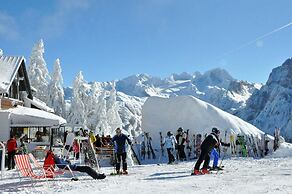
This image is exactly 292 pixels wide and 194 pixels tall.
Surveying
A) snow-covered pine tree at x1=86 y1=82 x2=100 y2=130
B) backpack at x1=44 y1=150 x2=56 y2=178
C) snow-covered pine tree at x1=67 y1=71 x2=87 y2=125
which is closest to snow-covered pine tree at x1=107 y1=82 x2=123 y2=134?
snow-covered pine tree at x1=86 y1=82 x2=100 y2=130

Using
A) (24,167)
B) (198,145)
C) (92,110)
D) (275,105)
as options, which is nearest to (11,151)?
(24,167)

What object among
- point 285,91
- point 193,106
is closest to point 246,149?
point 193,106

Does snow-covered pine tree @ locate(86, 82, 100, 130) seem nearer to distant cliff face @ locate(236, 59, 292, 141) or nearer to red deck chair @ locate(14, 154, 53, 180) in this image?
distant cliff face @ locate(236, 59, 292, 141)

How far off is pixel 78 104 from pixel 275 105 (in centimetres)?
10208

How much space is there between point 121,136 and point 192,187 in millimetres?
5331

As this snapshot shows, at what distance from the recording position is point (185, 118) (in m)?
30.1

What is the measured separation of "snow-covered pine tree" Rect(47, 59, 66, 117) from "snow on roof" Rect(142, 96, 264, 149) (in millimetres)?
23728

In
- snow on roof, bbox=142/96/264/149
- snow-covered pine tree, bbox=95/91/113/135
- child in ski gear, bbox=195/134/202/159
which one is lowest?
child in ski gear, bbox=195/134/202/159

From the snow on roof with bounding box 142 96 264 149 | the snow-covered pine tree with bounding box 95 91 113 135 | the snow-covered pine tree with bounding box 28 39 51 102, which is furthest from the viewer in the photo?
the snow-covered pine tree with bounding box 95 91 113 135

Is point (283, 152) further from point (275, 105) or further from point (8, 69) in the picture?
point (275, 105)

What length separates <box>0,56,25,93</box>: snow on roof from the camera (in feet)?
89.5

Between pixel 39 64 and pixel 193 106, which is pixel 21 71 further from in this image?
pixel 39 64

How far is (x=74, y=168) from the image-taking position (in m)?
12.6

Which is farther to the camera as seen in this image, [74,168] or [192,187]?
[74,168]
